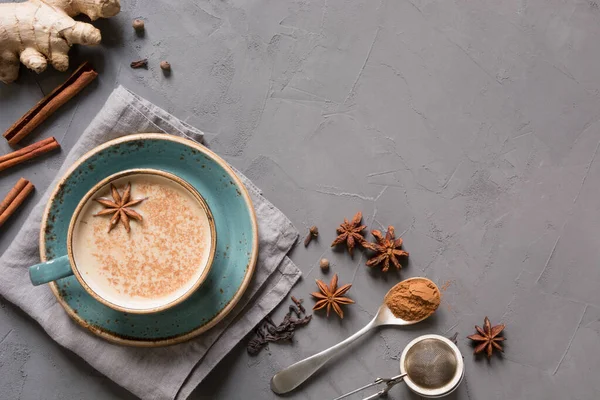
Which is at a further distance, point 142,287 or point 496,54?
point 496,54

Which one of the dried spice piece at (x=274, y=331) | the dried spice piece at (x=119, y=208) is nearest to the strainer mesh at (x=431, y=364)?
the dried spice piece at (x=274, y=331)

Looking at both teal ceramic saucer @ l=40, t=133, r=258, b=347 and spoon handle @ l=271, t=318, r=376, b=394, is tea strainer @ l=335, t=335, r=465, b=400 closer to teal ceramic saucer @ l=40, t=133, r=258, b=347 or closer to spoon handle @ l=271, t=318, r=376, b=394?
spoon handle @ l=271, t=318, r=376, b=394

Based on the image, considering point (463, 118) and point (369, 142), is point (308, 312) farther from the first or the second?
point (463, 118)

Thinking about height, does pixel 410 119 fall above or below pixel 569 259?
above

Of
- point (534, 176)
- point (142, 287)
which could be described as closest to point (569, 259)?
point (534, 176)

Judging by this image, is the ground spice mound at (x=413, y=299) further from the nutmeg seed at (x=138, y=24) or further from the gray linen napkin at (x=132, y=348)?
the nutmeg seed at (x=138, y=24)

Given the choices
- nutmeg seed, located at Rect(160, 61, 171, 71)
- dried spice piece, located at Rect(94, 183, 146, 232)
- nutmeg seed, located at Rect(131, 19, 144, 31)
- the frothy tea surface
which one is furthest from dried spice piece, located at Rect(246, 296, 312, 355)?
nutmeg seed, located at Rect(131, 19, 144, 31)
